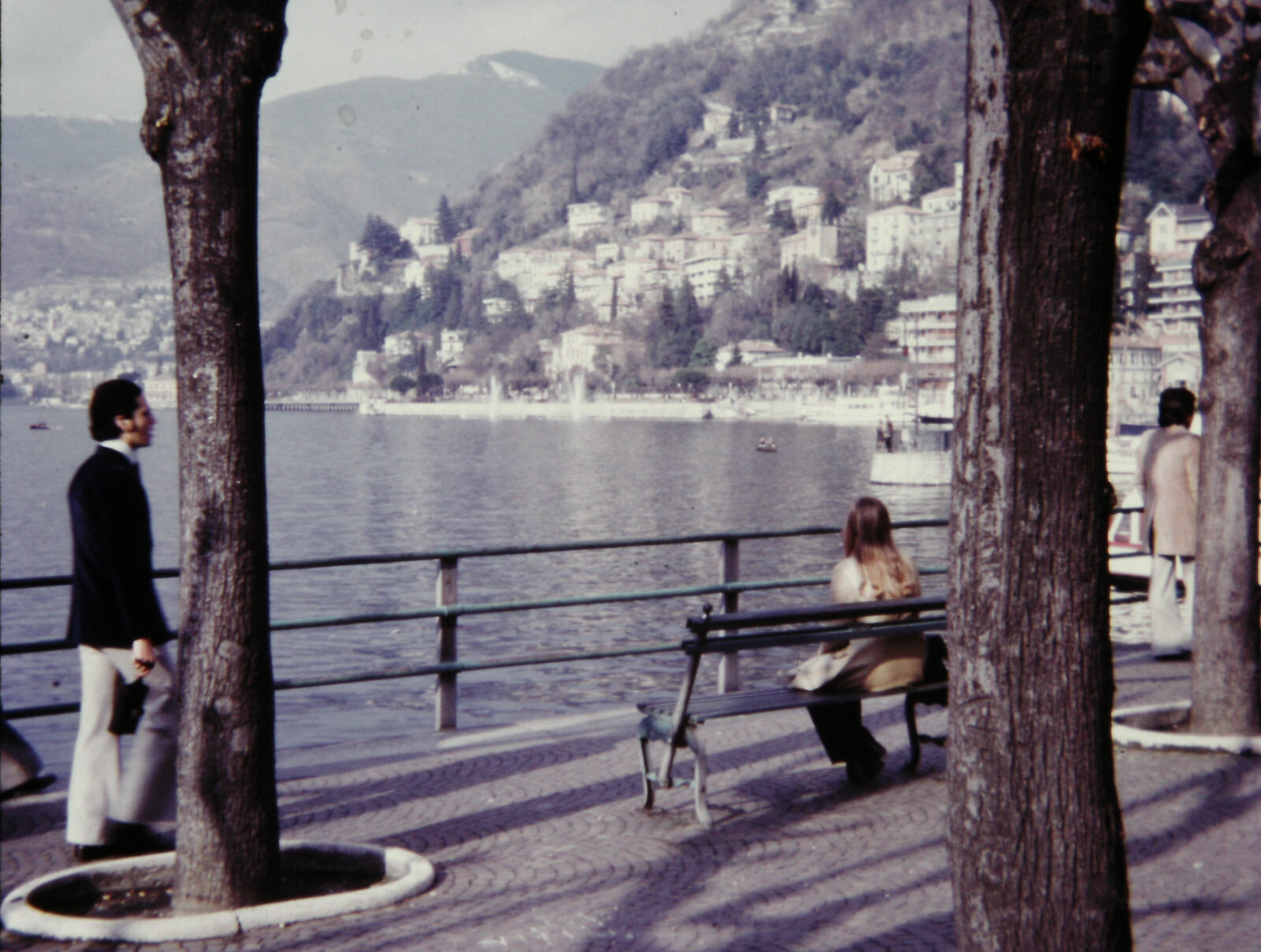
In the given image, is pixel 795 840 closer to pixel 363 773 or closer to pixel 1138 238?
pixel 363 773

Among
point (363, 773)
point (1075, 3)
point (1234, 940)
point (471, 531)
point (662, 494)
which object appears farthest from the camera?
point (662, 494)

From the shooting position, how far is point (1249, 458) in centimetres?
686

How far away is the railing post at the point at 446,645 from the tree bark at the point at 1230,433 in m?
3.49

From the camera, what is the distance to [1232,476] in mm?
6863

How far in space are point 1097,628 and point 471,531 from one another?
2014 inches

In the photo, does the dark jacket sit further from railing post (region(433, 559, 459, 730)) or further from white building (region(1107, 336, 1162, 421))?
white building (region(1107, 336, 1162, 421))

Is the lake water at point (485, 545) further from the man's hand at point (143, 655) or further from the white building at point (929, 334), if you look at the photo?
the white building at point (929, 334)

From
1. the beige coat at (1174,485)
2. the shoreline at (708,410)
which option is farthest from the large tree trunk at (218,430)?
the shoreline at (708,410)

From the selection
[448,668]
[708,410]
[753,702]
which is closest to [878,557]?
[753,702]

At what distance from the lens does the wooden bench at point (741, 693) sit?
220 inches

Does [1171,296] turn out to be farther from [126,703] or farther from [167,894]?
[167,894]

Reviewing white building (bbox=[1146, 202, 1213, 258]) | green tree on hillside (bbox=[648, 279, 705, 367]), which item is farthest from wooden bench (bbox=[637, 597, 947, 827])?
green tree on hillside (bbox=[648, 279, 705, 367])

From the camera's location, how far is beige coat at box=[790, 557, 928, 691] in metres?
6.09

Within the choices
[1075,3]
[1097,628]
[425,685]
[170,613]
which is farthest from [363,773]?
[170,613]
